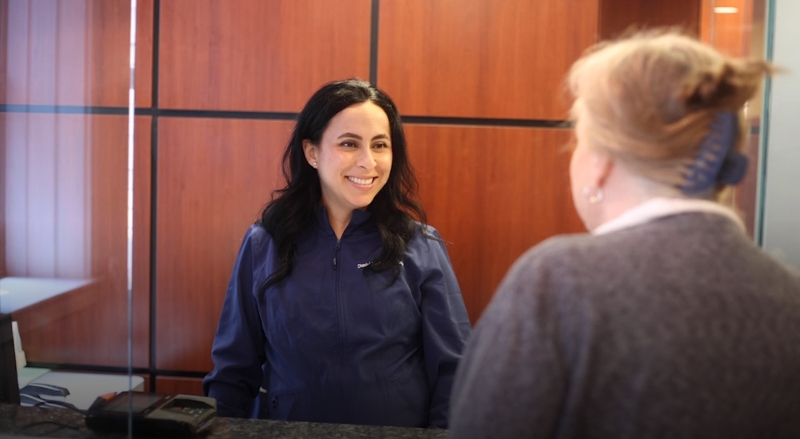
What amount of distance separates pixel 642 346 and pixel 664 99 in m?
0.29

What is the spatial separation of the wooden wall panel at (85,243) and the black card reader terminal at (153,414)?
0.36 ft

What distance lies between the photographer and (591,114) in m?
0.84

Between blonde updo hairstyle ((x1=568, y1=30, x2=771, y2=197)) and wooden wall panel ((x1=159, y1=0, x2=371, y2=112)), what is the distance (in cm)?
169

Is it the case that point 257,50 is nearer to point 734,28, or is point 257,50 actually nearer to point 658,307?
point 734,28

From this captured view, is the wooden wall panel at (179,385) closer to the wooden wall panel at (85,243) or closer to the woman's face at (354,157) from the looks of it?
the woman's face at (354,157)

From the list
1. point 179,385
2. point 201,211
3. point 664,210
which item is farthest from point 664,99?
point 179,385

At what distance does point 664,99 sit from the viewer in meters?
0.77

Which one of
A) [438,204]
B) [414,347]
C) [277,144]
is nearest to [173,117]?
[277,144]

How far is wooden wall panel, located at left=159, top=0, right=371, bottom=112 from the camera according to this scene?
2418 millimetres

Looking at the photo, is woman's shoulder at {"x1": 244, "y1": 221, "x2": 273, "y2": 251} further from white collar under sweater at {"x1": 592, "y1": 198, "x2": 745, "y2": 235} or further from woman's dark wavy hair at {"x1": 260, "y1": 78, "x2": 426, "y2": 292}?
white collar under sweater at {"x1": 592, "y1": 198, "x2": 745, "y2": 235}

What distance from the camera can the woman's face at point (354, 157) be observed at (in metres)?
1.97

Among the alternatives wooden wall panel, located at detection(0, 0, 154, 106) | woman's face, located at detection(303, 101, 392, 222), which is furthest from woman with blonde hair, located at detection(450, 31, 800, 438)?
woman's face, located at detection(303, 101, 392, 222)

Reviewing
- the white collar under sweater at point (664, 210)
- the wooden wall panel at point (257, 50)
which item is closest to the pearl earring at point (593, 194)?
the white collar under sweater at point (664, 210)

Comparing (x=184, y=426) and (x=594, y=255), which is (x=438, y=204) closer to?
(x=184, y=426)
